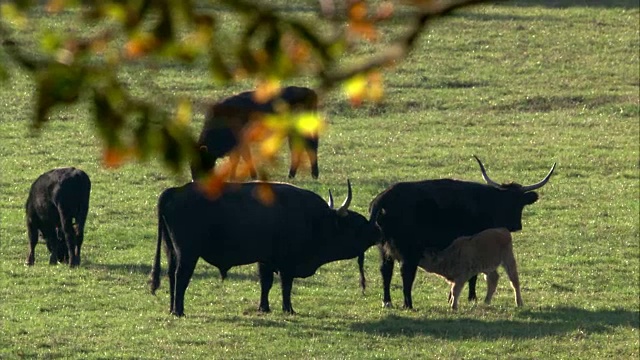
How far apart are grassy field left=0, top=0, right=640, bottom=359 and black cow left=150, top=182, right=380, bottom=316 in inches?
14.3

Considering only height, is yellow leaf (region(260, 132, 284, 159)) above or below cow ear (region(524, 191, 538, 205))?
→ below

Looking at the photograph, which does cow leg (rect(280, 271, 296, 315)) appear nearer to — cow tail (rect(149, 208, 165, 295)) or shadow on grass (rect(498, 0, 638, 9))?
cow tail (rect(149, 208, 165, 295))

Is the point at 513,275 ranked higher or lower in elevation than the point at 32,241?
lower

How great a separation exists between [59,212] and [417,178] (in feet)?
22.1

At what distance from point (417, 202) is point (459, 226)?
1.75 ft

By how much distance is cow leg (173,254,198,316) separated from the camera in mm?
13000

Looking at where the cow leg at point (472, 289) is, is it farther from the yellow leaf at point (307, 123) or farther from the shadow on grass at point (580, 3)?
the shadow on grass at point (580, 3)

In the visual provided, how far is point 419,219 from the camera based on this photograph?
46.2 ft

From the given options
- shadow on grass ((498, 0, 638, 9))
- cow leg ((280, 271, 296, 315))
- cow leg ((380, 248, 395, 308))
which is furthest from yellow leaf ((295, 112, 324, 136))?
shadow on grass ((498, 0, 638, 9))

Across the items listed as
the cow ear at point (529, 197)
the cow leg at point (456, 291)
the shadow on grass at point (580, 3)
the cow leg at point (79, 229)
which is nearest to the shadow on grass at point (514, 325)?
the cow leg at point (456, 291)

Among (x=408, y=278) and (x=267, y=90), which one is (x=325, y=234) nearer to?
(x=408, y=278)

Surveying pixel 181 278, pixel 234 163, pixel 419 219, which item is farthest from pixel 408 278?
pixel 234 163

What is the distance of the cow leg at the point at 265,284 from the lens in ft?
43.5

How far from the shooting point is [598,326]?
1316 centimetres
